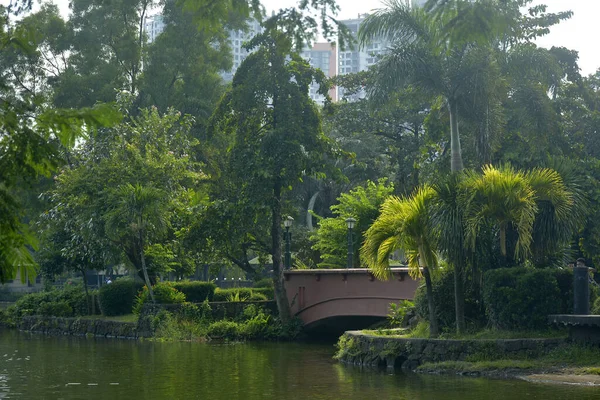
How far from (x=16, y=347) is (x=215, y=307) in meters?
8.74

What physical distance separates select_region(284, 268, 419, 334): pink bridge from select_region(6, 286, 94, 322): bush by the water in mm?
12784

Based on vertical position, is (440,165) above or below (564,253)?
above

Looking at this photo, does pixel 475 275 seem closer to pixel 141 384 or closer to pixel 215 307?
pixel 141 384

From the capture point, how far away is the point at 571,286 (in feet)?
83.2

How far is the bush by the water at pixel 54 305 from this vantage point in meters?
49.0

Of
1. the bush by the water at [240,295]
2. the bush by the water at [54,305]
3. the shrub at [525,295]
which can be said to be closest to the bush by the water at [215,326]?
the bush by the water at [240,295]

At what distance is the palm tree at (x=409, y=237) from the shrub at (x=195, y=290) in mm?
17950

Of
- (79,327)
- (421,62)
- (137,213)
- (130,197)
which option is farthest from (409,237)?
(79,327)

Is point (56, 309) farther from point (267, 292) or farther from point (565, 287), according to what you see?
point (565, 287)

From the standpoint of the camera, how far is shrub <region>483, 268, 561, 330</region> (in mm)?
24828

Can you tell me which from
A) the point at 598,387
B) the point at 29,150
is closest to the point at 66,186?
the point at 598,387

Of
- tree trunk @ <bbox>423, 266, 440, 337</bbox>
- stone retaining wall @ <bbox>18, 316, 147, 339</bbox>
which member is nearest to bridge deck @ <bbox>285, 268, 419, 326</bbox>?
tree trunk @ <bbox>423, 266, 440, 337</bbox>

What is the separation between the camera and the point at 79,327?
45.8m

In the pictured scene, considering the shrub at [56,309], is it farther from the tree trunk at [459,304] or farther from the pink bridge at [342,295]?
the tree trunk at [459,304]
